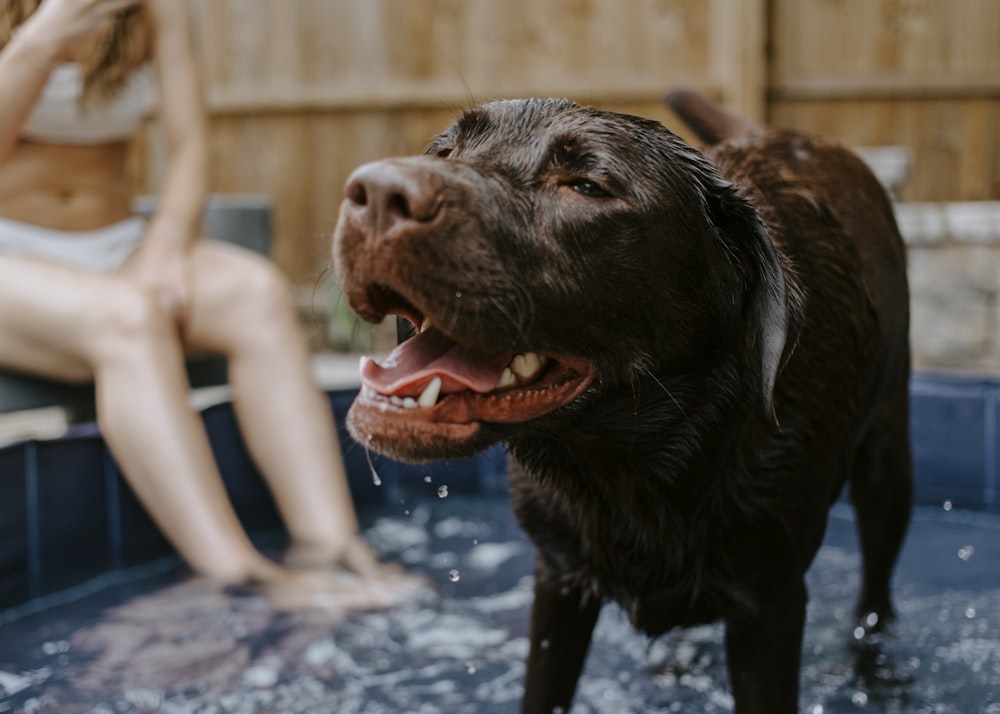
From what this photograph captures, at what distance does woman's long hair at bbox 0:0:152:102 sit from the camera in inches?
118

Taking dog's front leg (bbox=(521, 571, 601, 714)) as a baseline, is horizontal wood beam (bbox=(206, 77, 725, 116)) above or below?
above

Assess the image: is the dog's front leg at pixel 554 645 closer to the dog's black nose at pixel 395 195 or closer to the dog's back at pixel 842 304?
the dog's back at pixel 842 304

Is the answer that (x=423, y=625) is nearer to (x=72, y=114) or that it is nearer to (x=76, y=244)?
(x=76, y=244)

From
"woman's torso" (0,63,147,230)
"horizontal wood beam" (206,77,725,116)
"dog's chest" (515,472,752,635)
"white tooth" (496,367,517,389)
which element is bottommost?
"dog's chest" (515,472,752,635)

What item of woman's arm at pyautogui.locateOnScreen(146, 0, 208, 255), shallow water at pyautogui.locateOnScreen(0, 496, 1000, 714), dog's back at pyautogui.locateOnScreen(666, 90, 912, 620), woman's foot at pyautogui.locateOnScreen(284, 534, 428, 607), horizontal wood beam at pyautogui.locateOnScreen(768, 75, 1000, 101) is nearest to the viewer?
dog's back at pyautogui.locateOnScreen(666, 90, 912, 620)

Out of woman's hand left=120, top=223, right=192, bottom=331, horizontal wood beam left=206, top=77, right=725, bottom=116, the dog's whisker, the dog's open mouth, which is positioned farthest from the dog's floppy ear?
horizontal wood beam left=206, top=77, right=725, bottom=116

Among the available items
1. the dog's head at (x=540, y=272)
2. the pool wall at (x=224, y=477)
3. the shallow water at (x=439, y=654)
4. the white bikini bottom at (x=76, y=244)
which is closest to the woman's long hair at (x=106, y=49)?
the white bikini bottom at (x=76, y=244)

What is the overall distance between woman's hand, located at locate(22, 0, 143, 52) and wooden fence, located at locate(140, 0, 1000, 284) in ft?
11.1

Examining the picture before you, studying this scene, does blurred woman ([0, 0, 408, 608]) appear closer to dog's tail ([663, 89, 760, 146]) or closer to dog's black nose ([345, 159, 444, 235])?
dog's tail ([663, 89, 760, 146])

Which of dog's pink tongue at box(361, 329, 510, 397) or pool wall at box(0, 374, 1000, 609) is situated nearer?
dog's pink tongue at box(361, 329, 510, 397)

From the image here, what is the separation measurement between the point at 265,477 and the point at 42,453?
2.05 feet

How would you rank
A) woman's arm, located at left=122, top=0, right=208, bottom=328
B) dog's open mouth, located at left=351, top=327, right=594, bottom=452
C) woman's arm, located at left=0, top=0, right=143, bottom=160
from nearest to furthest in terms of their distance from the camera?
dog's open mouth, located at left=351, top=327, right=594, bottom=452, woman's arm, located at left=0, top=0, right=143, bottom=160, woman's arm, located at left=122, top=0, right=208, bottom=328

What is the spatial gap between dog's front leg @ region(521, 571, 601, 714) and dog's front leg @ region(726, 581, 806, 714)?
282 mm

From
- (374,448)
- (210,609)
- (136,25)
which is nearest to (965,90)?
(136,25)
